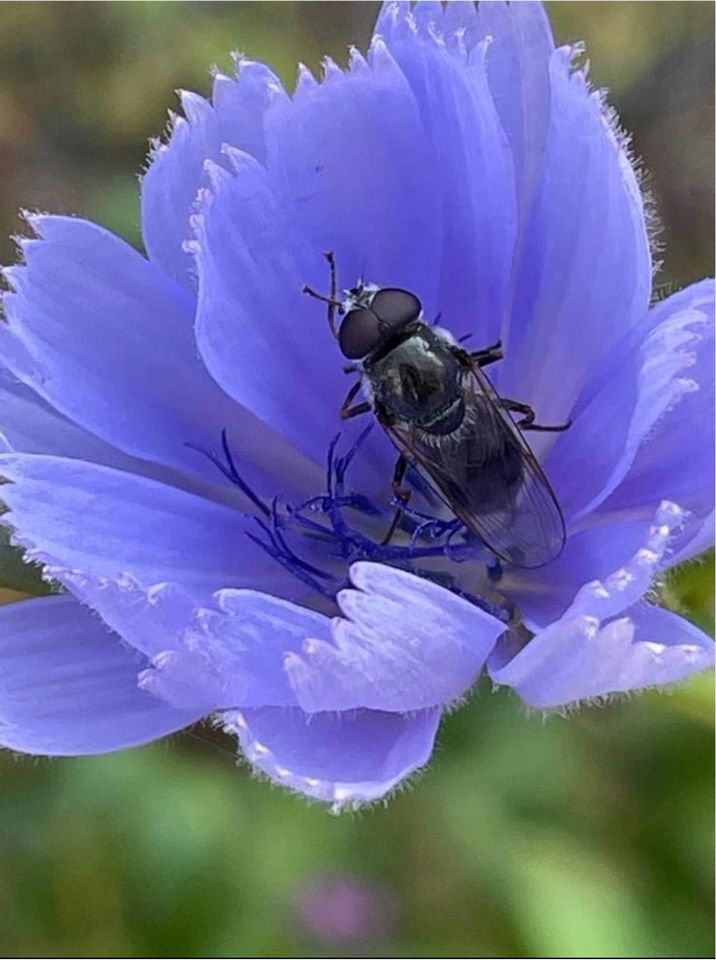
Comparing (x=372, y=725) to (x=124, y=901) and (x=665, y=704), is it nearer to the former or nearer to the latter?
(x=665, y=704)

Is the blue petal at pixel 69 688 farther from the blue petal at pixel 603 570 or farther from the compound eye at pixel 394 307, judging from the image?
the compound eye at pixel 394 307

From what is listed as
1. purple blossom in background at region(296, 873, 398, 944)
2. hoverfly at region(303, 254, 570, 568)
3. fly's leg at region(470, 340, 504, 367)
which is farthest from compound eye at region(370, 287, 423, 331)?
purple blossom in background at region(296, 873, 398, 944)

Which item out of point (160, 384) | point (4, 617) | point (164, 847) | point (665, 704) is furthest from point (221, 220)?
point (164, 847)

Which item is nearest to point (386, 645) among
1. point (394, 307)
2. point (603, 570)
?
point (603, 570)

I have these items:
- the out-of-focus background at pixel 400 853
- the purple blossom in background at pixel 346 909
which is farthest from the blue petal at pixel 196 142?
the purple blossom in background at pixel 346 909

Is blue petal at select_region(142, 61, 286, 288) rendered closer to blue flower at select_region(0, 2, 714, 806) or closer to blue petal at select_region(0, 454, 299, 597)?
blue flower at select_region(0, 2, 714, 806)

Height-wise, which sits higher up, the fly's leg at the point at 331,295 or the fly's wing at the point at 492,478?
the fly's leg at the point at 331,295
